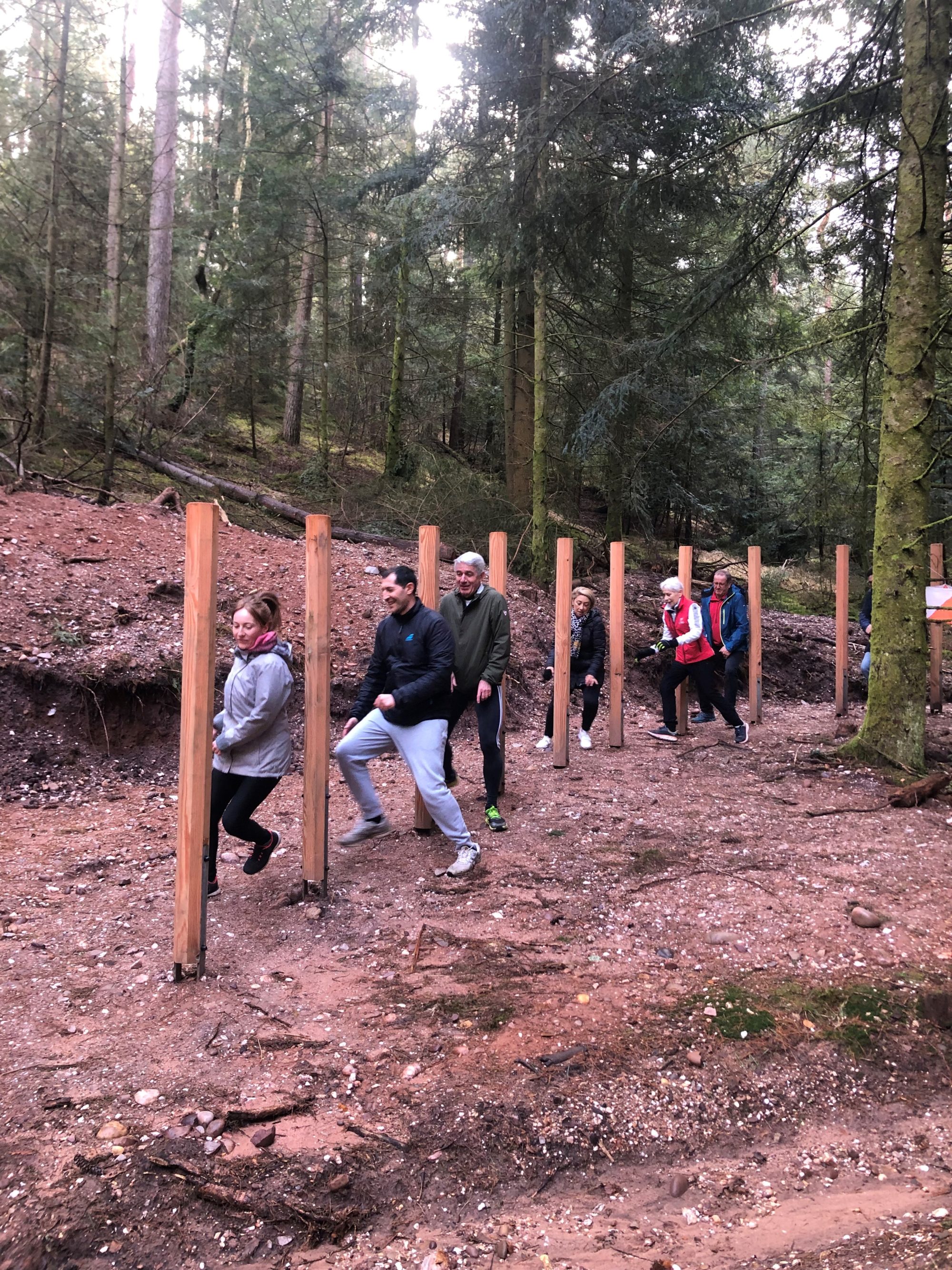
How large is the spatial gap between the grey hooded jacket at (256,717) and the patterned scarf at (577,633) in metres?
4.66

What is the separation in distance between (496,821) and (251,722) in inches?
97.4

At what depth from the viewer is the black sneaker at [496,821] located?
6.26 meters

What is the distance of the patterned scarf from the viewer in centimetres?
→ 878

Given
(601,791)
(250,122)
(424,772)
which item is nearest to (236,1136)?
(424,772)

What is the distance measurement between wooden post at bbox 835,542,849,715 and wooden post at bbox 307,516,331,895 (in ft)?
28.3

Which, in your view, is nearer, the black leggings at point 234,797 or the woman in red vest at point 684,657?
the black leggings at point 234,797

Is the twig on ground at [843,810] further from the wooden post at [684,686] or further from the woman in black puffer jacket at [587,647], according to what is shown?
the wooden post at [684,686]

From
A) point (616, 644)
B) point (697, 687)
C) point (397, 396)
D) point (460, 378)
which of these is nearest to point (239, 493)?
point (397, 396)

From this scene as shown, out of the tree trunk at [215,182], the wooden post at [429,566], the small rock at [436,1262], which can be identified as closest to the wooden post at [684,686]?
the wooden post at [429,566]

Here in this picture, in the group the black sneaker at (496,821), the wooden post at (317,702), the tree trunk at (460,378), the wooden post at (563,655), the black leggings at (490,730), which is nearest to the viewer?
the wooden post at (317,702)

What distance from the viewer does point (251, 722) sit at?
14.9 ft

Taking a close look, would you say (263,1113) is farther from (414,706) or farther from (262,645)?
(414,706)

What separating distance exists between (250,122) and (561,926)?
21.6 metres

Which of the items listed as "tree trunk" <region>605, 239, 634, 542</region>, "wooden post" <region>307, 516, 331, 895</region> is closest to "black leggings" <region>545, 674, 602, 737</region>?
"wooden post" <region>307, 516, 331, 895</region>
